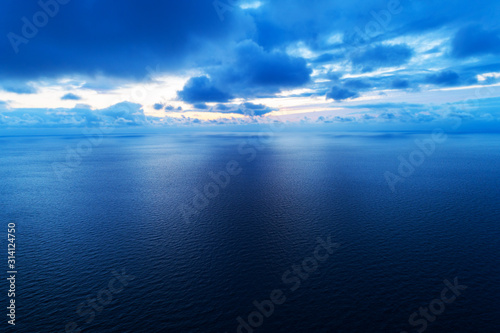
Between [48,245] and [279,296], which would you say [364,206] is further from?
[48,245]

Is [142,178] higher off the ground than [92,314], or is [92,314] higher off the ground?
[142,178]

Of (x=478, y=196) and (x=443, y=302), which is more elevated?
(x=478, y=196)

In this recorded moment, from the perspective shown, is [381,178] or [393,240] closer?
[393,240]

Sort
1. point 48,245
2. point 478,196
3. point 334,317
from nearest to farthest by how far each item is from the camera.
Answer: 1. point 334,317
2. point 48,245
3. point 478,196

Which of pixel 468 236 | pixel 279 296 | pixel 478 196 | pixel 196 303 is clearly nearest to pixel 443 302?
pixel 279 296

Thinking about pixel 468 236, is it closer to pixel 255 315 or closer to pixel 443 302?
pixel 443 302

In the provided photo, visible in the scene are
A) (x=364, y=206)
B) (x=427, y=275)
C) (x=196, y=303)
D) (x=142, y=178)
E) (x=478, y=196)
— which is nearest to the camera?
(x=196, y=303)

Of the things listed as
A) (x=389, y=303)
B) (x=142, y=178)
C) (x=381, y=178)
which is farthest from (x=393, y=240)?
(x=142, y=178)
